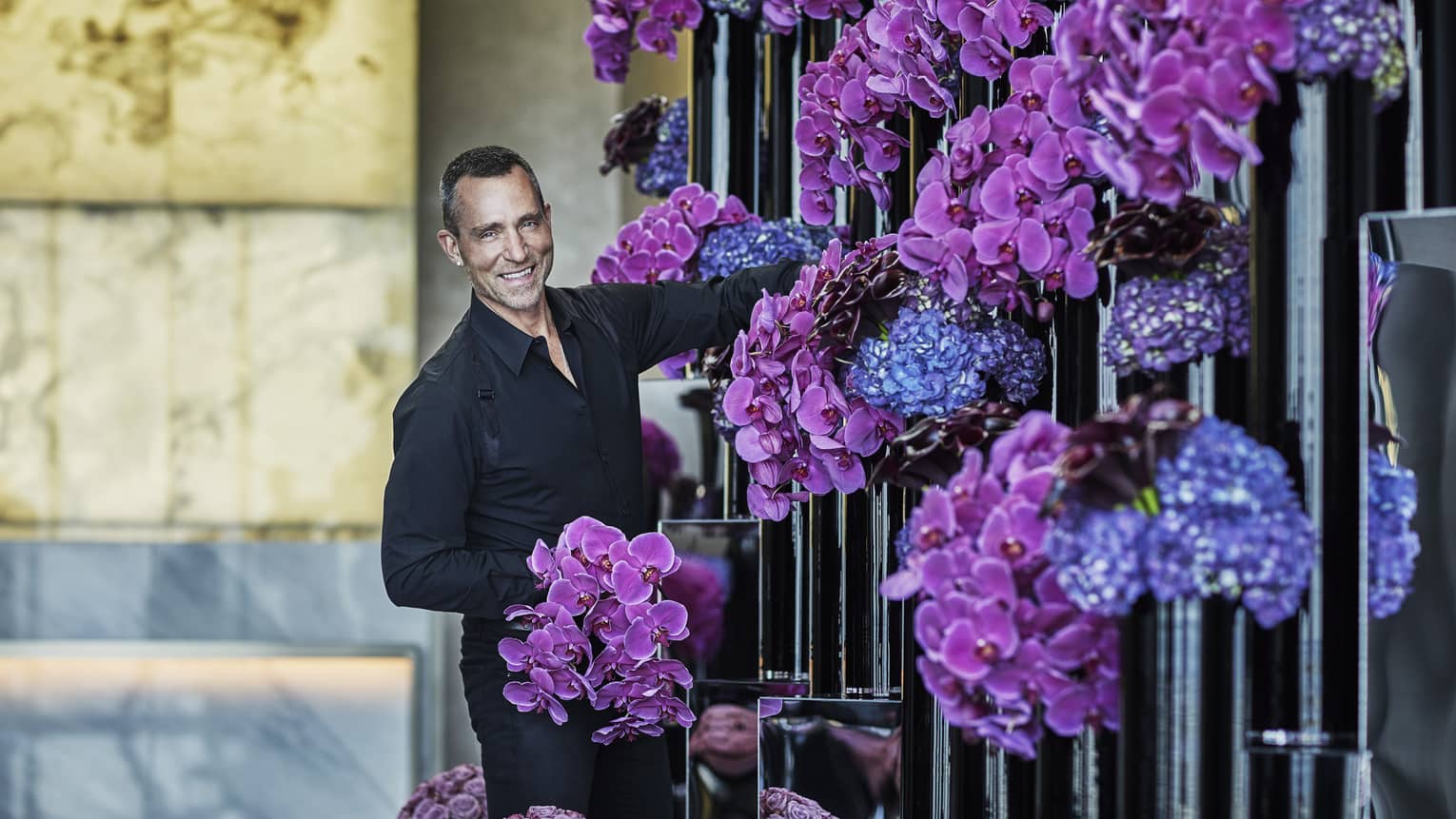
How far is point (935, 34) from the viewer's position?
1.82 metres

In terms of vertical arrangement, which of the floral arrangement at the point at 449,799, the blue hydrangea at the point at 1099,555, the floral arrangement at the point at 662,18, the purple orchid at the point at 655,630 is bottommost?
the floral arrangement at the point at 449,799

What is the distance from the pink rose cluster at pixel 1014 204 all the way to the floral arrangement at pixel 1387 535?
32 centimetres

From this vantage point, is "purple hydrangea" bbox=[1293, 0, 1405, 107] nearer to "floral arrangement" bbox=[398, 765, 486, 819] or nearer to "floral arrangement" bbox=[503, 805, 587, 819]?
"floral arrangement" bbox=[503, 805, 587, 819]

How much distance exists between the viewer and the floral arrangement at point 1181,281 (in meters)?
1.37

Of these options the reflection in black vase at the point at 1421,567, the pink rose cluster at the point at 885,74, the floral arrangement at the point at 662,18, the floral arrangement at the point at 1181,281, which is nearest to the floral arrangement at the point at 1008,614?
the floral arrangement at the point at 1181,281

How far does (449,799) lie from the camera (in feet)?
8.15

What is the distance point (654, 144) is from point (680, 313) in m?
0.44

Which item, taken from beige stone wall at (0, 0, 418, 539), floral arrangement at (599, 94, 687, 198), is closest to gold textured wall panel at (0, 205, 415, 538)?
beige stone wall at (0, 0, 418, 539)

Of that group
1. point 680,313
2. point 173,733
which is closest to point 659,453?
point 680,313

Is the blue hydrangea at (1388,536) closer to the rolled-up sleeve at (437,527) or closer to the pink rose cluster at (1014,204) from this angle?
the pink rose cluster at (1014,204)

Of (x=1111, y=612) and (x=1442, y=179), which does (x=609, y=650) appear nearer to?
(x=1111, y=612)

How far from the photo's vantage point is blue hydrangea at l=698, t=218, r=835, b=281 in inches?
90.7

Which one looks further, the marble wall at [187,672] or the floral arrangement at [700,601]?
the marble wall at [187,672]

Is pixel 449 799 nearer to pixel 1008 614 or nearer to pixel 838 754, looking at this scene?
pixel 838 754
